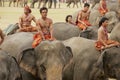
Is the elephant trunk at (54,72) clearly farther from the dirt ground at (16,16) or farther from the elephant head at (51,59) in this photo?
the dirt ground at (16,16)

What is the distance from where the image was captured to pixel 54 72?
6926 millimetres

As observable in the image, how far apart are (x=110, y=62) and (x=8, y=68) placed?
2.44m

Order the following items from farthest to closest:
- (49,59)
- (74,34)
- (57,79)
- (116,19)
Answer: (116,19) → (74,34) → (49,59) → (57,79)

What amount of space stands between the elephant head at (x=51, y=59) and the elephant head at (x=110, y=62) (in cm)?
64

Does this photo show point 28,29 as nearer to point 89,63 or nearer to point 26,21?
point 26,21

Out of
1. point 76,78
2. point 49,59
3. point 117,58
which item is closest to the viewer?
point 49,59

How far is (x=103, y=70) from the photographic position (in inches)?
315

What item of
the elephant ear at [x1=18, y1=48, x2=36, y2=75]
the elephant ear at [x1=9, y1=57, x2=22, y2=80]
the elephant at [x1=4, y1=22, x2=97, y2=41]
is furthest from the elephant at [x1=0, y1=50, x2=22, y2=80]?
the elephant at [x1=4, y1=22, x2=97, y2=41]

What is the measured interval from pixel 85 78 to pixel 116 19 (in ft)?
23.5

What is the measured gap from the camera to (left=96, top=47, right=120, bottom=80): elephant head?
792 centimetres

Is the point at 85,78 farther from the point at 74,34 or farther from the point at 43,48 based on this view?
the point at 74,34

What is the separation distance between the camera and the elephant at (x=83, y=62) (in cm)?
834

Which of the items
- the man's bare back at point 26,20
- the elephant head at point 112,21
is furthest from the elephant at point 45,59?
the elephant head at point 112,21

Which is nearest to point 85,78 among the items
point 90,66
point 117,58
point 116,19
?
point 90,66
